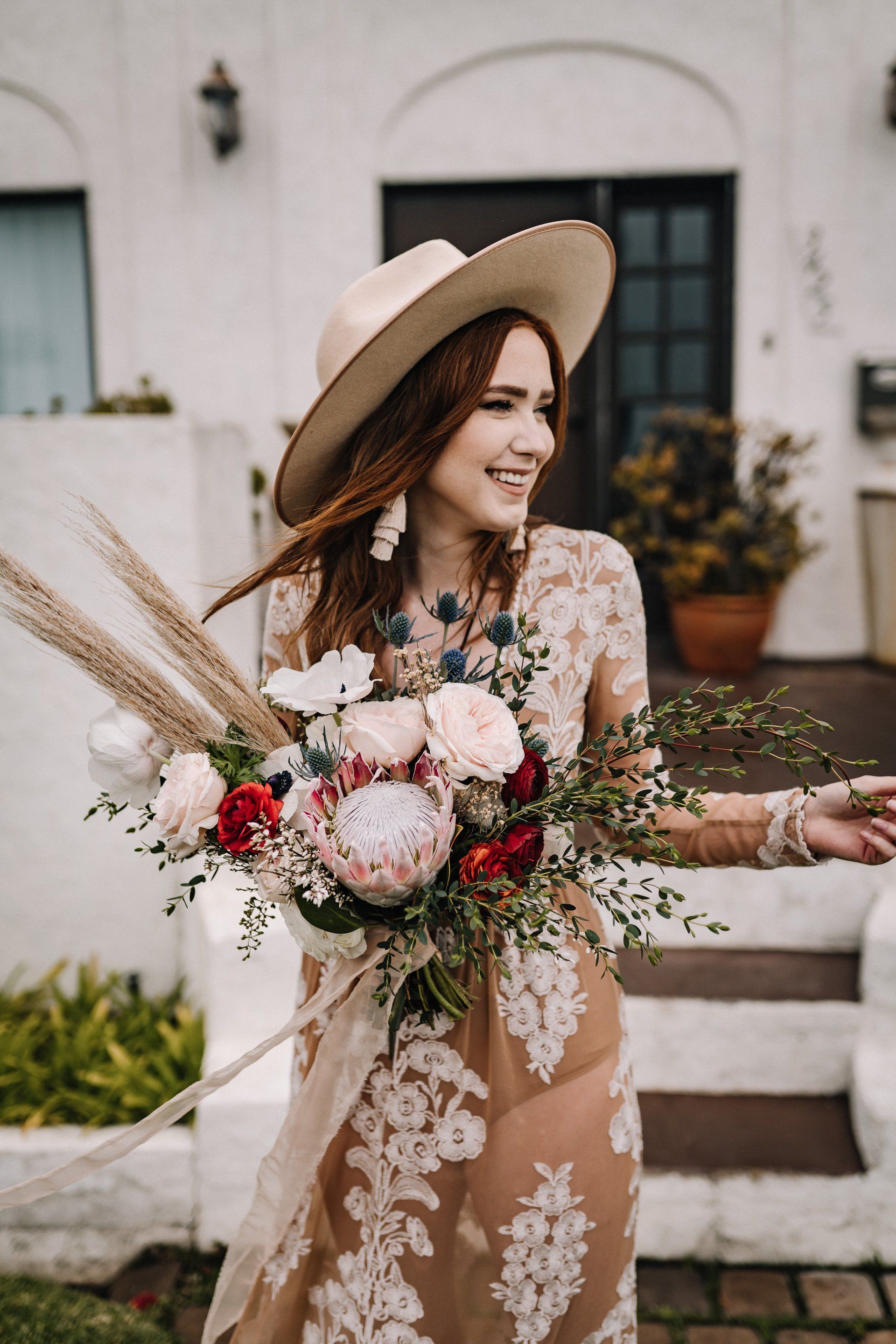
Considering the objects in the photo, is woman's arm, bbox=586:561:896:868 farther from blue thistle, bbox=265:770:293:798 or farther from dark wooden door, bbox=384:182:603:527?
dark wooden door, bbox=384:182:603:527

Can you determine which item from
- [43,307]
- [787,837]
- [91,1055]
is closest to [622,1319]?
[787,837]

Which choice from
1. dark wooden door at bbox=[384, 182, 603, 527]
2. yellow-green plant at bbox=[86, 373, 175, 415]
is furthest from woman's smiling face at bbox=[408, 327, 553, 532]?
dark wooden door at bbox=[384, 182, 603, 527]

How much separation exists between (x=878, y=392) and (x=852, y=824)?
4.45 meters

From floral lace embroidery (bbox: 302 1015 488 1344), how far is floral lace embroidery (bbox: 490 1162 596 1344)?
107 mm

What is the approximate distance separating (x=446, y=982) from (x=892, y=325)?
5.09 m

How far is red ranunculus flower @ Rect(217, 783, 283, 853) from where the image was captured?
1042 millimetres

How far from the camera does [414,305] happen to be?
132 centimetres

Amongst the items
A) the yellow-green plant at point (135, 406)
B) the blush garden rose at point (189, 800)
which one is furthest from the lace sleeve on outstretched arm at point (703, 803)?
the yellow-green plant at point (135, 406)

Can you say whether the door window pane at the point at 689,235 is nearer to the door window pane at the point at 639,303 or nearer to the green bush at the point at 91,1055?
the door window pane at the point at 639,303

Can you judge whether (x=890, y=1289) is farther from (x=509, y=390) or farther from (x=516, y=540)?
(x=509, y=390)

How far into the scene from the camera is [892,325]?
16.9ft

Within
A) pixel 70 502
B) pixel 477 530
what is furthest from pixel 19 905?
pixel 477 530

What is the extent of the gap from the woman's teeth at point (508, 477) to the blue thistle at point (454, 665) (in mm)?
380

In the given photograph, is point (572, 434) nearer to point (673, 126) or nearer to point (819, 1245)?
point (673, 126)
